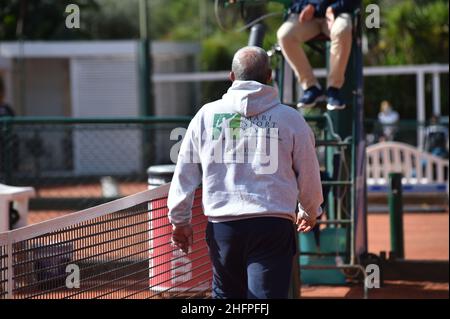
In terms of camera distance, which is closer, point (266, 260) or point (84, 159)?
point (266, 260)

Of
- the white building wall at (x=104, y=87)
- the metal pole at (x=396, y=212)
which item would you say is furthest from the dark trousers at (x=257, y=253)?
the white building wall at (x=104, y=87)

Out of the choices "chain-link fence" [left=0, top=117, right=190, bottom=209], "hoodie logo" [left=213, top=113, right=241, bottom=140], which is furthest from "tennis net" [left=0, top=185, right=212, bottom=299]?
"chain-link fence" [left=0, top=117, right=190, bottom=209]

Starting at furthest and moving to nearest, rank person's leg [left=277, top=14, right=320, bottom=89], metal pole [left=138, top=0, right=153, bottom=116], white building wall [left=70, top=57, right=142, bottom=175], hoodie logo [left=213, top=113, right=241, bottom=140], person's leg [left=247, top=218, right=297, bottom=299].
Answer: white building wall [left=70, top=57, right=142, bottom=175] < metal pole [left=138, top=0, right=153, bottom=116] < person's leg [left=277, top=14, right=320, bottom=89] < hoodie logo [left=213, top=113, right=241, bottom=140] < person's leg [left=247, top=218, right=297, bottom=299]

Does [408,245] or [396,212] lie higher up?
[396,212]

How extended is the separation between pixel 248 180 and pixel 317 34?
4.70 m

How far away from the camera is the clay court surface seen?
9.95m

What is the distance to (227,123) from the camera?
5520 millimetres

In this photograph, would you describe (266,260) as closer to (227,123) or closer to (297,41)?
(227,123)

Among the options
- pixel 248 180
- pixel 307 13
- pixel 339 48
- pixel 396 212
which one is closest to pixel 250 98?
pixel 248 180

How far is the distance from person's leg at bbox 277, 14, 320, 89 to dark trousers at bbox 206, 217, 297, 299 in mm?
4440

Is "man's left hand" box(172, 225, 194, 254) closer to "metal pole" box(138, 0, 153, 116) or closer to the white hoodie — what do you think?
the white hoodie

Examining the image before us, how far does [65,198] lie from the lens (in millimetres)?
16391

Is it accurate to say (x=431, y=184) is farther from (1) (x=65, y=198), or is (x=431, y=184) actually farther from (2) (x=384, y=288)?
(2) (x=384, y=288)

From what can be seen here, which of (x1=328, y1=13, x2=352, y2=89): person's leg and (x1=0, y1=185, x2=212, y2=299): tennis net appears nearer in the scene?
(x1=0, y1=185, x2=212, y2=299): tennis net
